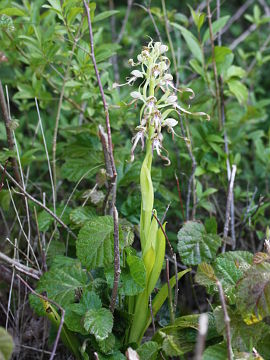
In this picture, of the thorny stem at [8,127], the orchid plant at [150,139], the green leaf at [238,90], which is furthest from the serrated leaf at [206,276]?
the green leaf at [238,90]

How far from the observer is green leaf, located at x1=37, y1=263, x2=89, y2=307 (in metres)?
1.11

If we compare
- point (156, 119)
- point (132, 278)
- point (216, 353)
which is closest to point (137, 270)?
point (132, 278)

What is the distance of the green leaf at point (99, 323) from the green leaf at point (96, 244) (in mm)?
108

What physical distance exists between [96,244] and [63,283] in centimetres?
14

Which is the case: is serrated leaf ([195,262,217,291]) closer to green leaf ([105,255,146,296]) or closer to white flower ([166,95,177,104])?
green leaf ([105,255,146,296])

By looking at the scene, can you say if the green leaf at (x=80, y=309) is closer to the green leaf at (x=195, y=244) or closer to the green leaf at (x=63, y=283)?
the green leaf at (x=63, y=283)

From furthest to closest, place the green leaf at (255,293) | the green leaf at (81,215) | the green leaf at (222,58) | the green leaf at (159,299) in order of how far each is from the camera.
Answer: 1. the green leaf at (222,58)
2. the green leaf at (81,215)
3. the green leaf at (159,299)
4. the green leaf at (255,293)

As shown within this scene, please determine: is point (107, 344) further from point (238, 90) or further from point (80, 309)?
point (238, 90)

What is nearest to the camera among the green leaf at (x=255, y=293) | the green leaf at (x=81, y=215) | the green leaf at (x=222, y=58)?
the green leaf at (x=255, y=293)

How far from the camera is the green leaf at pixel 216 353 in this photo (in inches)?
37.3

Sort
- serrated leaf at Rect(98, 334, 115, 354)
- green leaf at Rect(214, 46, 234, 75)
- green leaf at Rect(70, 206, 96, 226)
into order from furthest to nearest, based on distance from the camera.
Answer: green leaf at Rect(214, 46, 234, 75) → green leaf at Rect(70, 206, 96, 226) → serrated leaf at Rect(98, 334, 115, 354)

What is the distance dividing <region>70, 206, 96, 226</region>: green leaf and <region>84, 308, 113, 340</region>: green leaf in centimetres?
30

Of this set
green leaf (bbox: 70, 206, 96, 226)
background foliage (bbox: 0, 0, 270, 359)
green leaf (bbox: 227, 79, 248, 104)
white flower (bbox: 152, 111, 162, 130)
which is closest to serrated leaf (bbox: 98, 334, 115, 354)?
background foliage (bbox: 0, 0, 270, 359)

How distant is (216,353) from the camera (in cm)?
96
